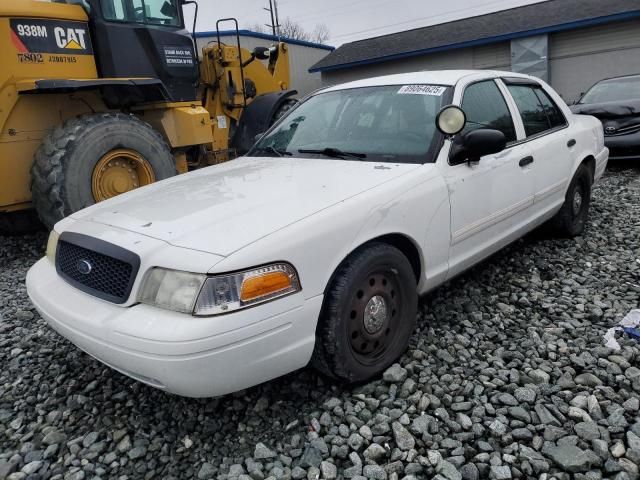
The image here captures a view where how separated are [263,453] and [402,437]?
0.61m

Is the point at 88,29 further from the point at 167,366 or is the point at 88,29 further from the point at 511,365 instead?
the point at 511,365

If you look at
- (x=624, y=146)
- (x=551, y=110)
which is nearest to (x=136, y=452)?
(x=551, y=110)

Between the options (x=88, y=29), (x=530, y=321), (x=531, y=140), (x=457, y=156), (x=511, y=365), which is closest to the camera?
(x=511, y=365)

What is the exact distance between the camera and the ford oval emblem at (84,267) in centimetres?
233

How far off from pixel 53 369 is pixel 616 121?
7824 mm

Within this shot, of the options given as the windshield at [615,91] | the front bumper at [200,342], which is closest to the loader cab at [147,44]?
the front bumper at [200,342]

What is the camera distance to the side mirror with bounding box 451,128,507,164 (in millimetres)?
2906

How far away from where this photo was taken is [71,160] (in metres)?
4.55

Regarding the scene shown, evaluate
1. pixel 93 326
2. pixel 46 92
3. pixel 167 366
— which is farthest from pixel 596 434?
pixel 46 92

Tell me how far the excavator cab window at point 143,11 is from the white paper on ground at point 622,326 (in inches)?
215

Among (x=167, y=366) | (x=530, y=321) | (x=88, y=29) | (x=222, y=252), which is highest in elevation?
(x=88, y=29)

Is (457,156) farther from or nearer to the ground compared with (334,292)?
farther from the ground

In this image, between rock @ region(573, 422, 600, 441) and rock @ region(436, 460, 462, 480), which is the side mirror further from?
rock @ region(436, 460, 462, 480)

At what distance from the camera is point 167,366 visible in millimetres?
1939
